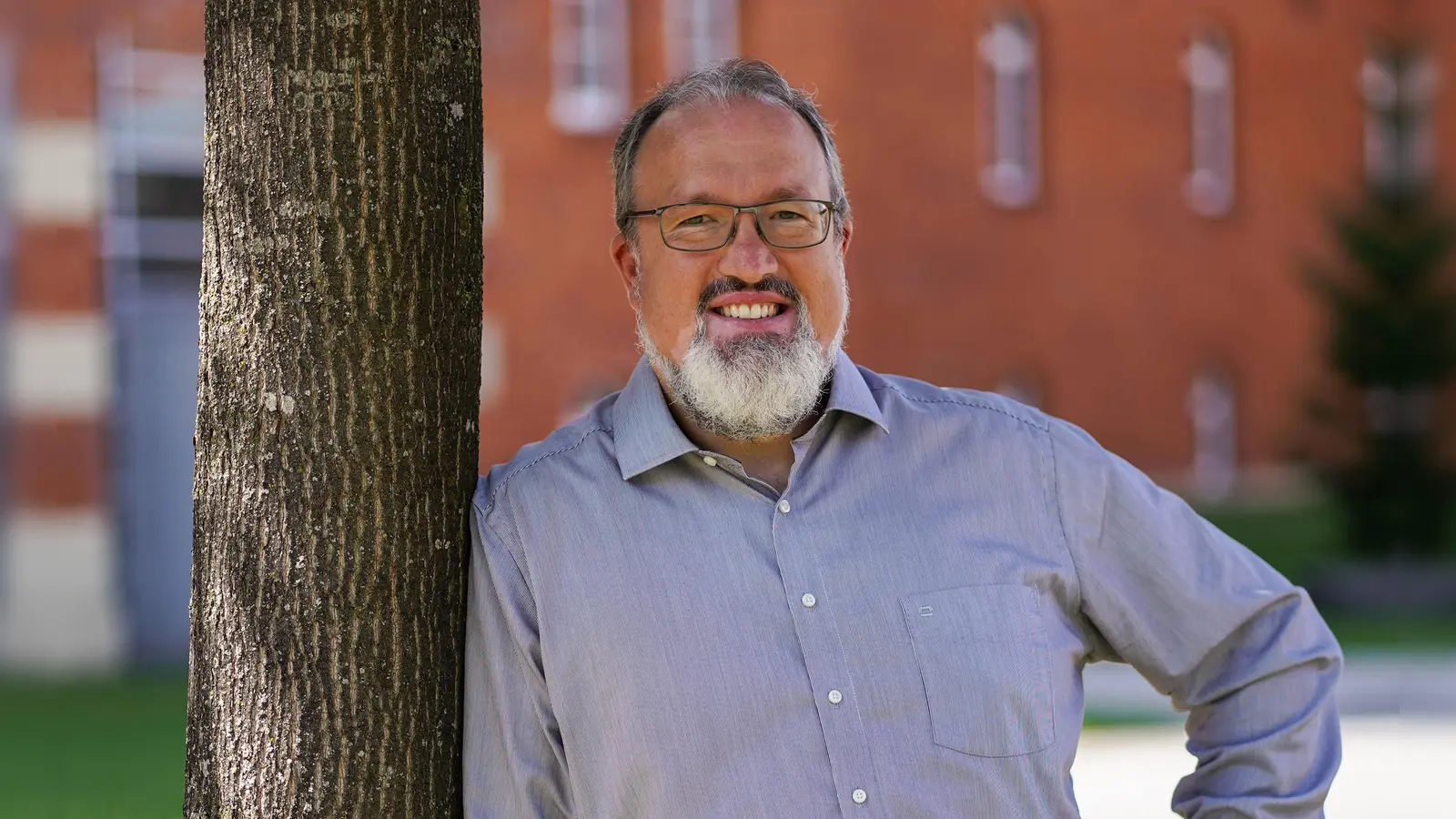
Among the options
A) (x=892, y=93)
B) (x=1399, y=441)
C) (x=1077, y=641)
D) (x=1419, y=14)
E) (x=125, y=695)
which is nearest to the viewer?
(x=1077, y=641)

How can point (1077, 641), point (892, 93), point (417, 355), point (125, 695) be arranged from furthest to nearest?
point (892, 93), point (125, 695), point (1077, 641), point (417, 355)

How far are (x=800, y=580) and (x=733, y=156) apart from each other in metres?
0.81

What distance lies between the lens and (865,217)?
18.1 metres

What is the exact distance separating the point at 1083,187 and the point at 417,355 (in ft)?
61.1

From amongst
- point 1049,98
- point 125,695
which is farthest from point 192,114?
point 1049,98

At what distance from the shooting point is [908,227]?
61.4 feet

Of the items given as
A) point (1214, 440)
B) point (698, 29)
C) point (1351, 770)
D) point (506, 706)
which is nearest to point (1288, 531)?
point (1214, 440)

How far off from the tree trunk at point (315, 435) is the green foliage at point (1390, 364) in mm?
18555

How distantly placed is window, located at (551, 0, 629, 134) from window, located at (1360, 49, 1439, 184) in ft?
40.4

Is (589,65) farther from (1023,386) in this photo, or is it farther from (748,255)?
(748,255)

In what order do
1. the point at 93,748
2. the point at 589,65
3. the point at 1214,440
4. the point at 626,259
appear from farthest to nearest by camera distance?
1. the point at 1214,440
2. the point at 589,65
3. the point at 93,748
4. the point at 626,259

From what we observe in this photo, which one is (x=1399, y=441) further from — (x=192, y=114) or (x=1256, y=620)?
(x=1256, y=620)

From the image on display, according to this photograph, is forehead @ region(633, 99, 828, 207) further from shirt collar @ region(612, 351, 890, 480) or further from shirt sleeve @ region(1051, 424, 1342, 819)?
shirt sleeve @ region(1051, 424, 1342, 819)

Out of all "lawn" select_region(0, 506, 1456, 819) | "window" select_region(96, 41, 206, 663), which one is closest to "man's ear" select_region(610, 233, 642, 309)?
"lawn" select_region(0, 506, 1456, 819)
